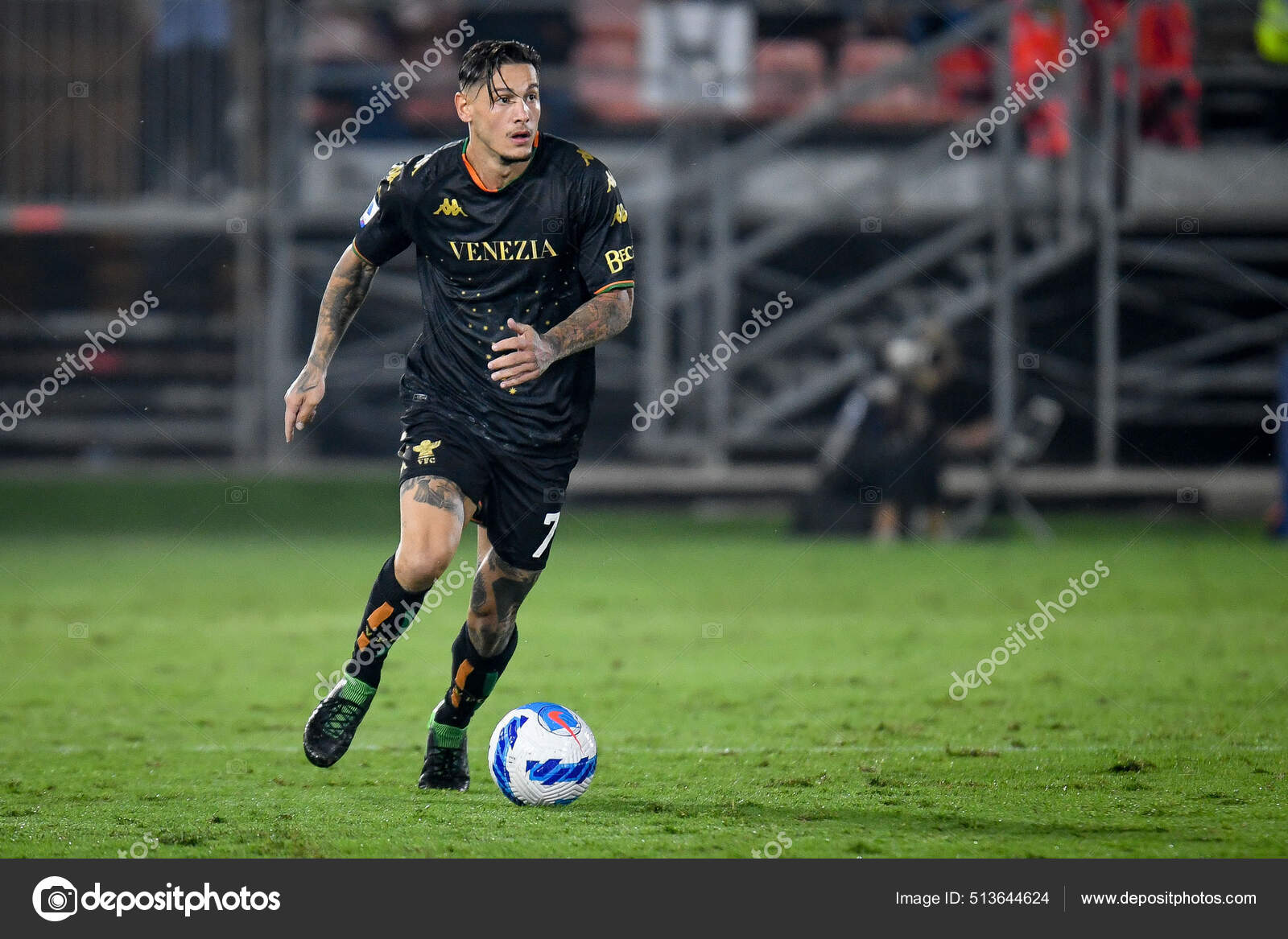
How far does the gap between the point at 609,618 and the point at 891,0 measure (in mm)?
9906

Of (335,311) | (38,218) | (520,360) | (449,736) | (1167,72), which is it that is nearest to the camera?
(520,360)

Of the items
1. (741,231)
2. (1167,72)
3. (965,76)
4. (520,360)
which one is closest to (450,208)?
(520,360)

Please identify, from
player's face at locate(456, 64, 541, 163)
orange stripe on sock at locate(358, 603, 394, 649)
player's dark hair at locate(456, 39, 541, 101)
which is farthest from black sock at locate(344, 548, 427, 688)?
player's dark hair at locate(456, 39, 541, 101)

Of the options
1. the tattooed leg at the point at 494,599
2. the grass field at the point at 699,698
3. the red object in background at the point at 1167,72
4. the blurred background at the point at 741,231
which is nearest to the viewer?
the grass field at the point at 699,698

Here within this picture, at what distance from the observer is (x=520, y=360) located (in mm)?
4887

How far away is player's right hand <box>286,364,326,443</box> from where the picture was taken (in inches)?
207

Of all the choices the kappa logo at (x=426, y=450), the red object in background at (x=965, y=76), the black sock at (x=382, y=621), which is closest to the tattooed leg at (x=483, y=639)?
the black sock at (x=382, y=621)

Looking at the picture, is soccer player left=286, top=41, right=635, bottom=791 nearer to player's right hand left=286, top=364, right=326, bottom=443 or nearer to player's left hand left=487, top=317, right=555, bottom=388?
player's right hand left=286, top=364, right=326, bottom=443

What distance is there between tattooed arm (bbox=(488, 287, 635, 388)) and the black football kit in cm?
7

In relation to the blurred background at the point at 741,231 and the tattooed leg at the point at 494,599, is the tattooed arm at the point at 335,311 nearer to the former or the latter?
the tattooed leg at the point at 494,599

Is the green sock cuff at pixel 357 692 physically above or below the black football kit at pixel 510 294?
below

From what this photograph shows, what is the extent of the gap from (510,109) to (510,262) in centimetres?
47

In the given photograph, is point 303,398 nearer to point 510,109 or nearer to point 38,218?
point 510,109

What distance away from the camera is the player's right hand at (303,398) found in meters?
5.27
